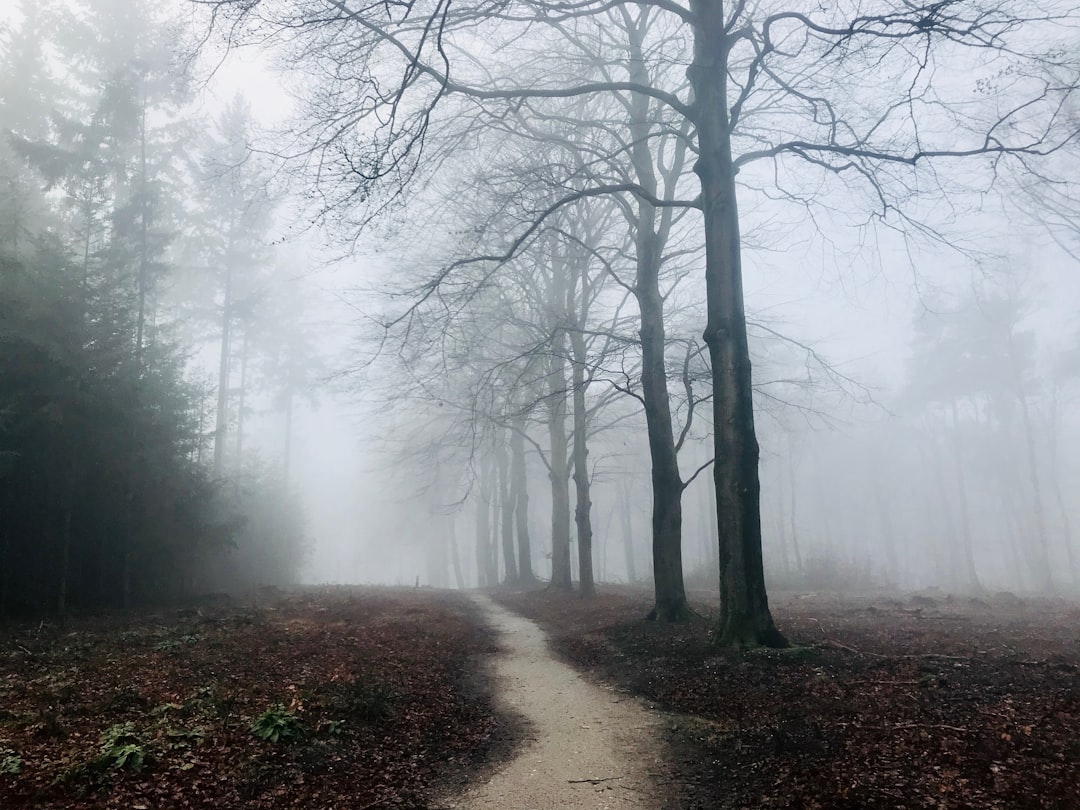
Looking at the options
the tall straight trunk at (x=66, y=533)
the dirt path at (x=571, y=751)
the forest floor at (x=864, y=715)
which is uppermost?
the tall straight trunk at (x=66, y=533)

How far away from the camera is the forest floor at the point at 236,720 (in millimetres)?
4547

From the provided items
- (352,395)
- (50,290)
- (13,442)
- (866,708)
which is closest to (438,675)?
(866,708)

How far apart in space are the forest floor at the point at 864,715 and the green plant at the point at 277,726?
2.98m

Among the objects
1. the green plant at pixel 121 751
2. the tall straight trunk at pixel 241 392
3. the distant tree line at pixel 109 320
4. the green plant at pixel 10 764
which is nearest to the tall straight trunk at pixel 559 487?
the distant tree line at pixel 109 320

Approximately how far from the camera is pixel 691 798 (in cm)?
476

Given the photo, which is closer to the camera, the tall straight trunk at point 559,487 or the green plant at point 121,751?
the green plant at point 121,751

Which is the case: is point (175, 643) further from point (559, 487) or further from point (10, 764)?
point (559, 487)

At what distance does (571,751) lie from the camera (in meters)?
5.85

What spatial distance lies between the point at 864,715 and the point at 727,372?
4.22m

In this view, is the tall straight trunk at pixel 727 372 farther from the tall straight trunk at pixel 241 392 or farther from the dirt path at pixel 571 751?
the tall straight trunk at pixel 241 392

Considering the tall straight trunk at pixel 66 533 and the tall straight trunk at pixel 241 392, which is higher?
the tall straight trunk at pixel 241 392

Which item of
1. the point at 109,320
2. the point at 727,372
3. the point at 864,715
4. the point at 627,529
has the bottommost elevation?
the point at 864,715

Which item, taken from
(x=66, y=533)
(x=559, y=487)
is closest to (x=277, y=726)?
(x=66, y=533)

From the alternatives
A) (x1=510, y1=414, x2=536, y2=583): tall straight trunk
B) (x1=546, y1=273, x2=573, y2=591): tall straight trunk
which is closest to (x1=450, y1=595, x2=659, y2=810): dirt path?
(x1=546, y1=273, x2=573, y2=591): tall straight trunk
